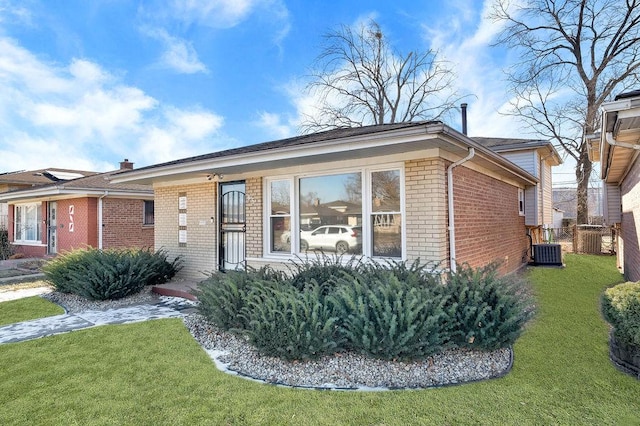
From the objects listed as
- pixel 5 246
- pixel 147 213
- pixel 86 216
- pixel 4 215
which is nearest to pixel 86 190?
pixel 86 216

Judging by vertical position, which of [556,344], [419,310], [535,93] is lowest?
[556,344]

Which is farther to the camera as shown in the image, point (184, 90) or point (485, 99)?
point (485, 99)

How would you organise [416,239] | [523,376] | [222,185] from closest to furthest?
[523,376], [416,239], [222,185]

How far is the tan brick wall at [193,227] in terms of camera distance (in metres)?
8.67

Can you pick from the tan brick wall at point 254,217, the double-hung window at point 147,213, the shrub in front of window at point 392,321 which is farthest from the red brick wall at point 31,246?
the shrub in front of window at point 392,321

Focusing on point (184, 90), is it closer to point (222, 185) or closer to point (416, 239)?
point (222, 185)

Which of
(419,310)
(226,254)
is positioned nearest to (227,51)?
(226,254)

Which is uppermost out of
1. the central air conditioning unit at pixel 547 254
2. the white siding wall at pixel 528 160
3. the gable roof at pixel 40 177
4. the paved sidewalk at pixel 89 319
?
the gable roof at pixel 40 177

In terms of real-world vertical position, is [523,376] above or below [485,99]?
below

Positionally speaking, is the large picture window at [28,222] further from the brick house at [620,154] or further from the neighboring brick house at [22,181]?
the brick house at [620,154]

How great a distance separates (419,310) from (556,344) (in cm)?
210

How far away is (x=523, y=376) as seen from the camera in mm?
3559

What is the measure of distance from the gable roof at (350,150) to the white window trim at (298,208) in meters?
0.31

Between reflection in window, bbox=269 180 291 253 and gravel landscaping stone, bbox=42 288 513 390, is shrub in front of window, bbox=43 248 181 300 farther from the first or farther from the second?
gravel landscaping stone, bbox=42 288 513 390
